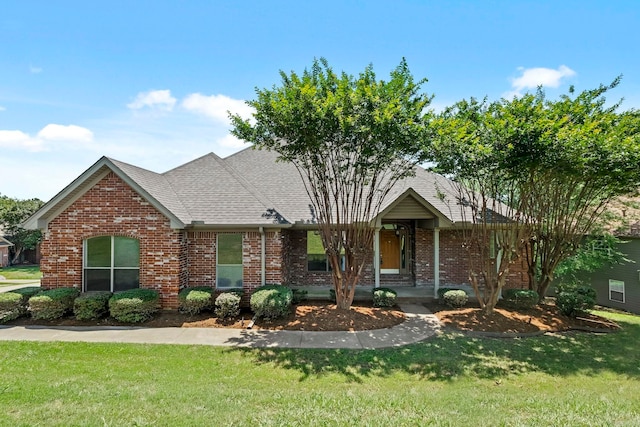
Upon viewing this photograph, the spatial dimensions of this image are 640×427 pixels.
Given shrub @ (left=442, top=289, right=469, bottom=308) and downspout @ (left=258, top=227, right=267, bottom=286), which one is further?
shrub @ (left=442, top=289, right=469, bottom=308)

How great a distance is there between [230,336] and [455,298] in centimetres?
757

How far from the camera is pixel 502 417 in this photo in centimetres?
472

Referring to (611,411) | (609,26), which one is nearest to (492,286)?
(611,411)

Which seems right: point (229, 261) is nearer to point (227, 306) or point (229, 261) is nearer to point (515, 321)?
point (227, 306)

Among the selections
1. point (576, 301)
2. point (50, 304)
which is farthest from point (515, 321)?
point (50, 304)

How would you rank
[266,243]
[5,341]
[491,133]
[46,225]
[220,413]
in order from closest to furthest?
[220,413], [5,341], [491,133], [46,225], [266,243]

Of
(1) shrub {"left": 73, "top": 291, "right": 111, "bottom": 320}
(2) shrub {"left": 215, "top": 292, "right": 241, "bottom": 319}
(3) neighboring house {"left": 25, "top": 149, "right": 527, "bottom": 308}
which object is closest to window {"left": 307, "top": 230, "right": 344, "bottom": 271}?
(3) neighboring house {"left": 25, "top": 149, "right": 527, "bottom": 308}

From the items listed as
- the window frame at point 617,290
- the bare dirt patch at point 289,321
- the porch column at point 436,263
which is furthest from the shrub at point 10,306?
the window frame at point 617,290

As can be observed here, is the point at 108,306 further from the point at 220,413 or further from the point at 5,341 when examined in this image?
the point at 220,413

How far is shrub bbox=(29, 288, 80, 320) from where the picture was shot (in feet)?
31.4

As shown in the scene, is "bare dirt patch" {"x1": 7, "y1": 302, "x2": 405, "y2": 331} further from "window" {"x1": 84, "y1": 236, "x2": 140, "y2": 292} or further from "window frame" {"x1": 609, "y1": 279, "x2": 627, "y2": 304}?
"window frame" {"x1": 609, "y1": 279, "x2": 627, "y2": 304}

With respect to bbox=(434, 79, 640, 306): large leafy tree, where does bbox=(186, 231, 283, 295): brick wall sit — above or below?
below

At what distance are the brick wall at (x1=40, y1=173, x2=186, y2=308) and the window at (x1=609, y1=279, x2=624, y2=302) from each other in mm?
21639

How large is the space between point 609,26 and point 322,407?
12991mm
